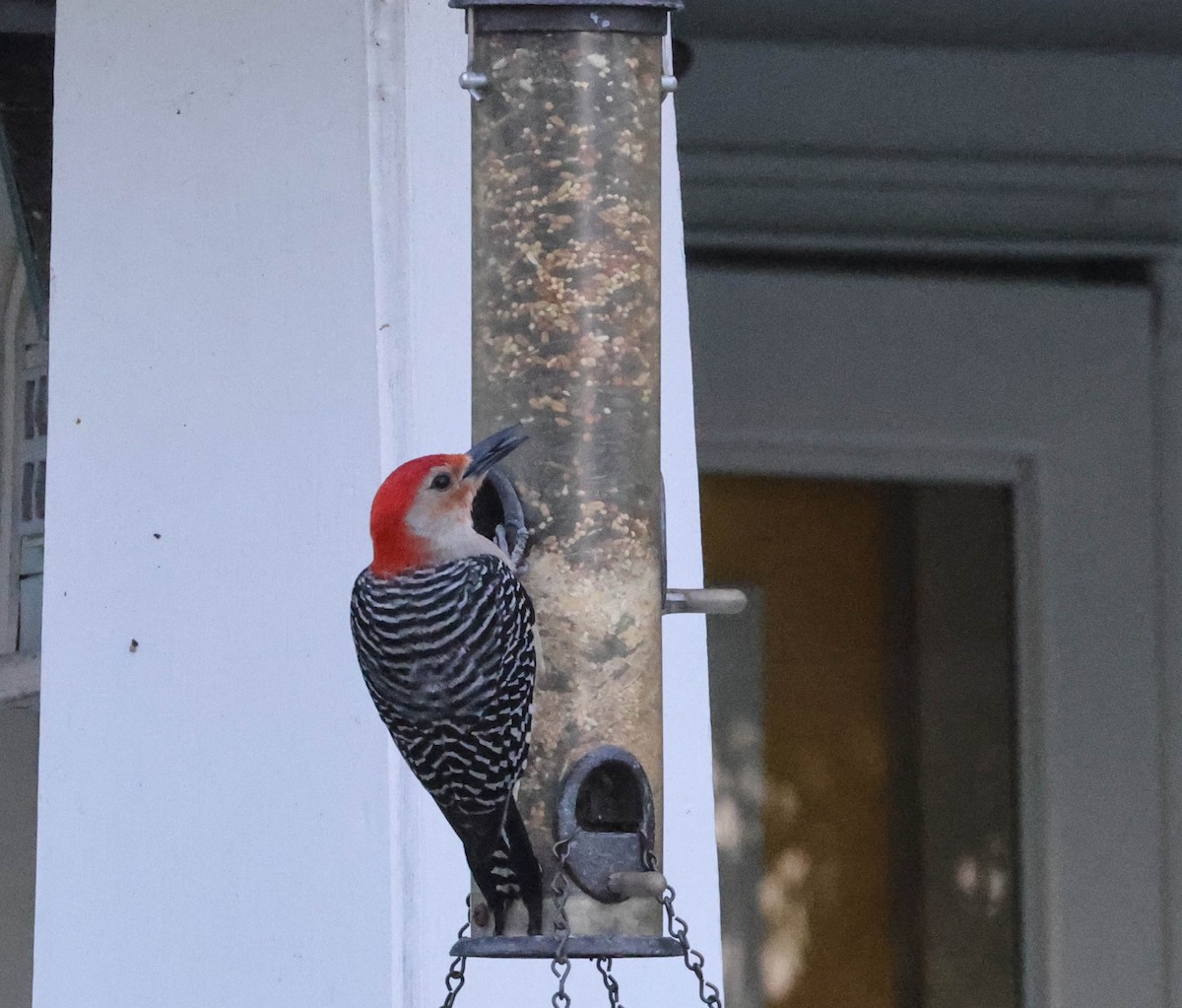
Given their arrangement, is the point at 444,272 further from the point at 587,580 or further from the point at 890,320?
the point at 890,320

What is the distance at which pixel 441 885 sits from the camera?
186 cm

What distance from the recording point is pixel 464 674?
4.98 feet

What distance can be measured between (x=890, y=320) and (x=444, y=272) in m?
1.31

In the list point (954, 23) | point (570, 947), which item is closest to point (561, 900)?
point (570, 947)

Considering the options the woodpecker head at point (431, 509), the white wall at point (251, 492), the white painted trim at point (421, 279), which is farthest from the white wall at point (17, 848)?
the woodpecker head at point (431, 509)

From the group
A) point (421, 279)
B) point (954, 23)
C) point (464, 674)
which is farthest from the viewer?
point (954, 23)

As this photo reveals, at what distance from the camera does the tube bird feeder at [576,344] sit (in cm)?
159

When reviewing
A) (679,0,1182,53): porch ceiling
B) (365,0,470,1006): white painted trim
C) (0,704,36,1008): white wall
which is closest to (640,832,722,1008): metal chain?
(365,0,470,1006): white painted trim

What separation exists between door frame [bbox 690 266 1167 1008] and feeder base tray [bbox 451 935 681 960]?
168 cm

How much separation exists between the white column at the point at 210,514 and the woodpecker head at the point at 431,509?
29cm

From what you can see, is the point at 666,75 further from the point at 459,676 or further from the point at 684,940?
the point at 684,940

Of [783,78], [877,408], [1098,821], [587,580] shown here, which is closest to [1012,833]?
[1098,821]

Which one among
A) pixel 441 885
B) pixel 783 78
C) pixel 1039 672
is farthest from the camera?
pixel 1039 672

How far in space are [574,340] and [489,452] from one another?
0.13 metres
